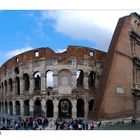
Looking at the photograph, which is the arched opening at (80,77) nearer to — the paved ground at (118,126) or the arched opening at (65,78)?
the arched opening at (65,78)

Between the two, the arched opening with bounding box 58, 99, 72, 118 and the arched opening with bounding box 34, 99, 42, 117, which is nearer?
the arched opening with bounding box 34, 99, 42, 117

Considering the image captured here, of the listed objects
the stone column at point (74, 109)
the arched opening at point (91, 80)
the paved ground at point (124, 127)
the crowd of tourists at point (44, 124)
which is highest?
the arched opening at point (91, 80)

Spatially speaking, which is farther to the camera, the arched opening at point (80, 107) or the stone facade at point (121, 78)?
the arched opening at point (80, 107)

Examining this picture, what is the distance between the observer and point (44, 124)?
15547 mm

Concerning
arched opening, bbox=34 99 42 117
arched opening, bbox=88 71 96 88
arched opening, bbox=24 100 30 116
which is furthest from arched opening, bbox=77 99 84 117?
arched opening, bbox=24 100 30 116

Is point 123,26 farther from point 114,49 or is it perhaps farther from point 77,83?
point 77,83

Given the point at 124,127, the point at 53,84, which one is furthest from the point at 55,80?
the point at 124,127

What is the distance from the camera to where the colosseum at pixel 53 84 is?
1623cm

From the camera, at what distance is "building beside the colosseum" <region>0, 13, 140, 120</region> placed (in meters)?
15.9

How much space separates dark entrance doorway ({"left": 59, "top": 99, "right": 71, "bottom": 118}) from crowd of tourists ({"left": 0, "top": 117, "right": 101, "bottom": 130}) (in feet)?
1.92

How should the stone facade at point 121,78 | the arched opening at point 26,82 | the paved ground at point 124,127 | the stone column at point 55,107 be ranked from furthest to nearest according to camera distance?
the arched opening at point 26,82, the stone column at point 55,107, the stone facade at point 121,78, the paved ground at point 124,127

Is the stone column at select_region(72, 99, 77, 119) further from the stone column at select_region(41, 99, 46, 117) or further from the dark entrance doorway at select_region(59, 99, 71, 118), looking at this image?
the stone column at select_region(41, 99, 46, 117)

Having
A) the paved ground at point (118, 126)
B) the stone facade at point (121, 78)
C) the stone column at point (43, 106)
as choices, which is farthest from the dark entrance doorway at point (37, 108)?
the stone facade at point (121, 78)
